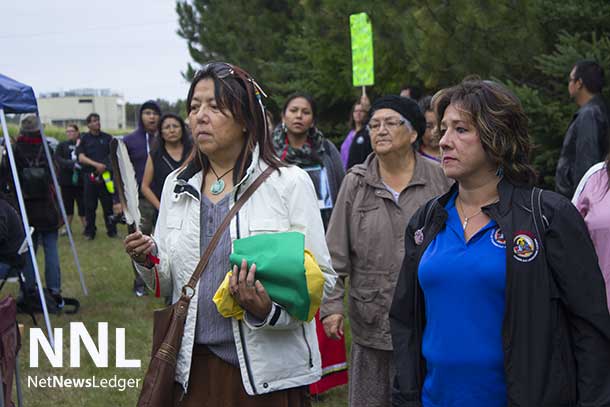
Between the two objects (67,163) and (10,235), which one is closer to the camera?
(10,235)

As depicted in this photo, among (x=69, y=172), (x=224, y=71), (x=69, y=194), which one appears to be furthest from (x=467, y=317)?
(x=69, y=194)

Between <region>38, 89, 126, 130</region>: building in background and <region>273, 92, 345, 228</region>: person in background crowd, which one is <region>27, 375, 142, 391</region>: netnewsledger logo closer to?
<region>273, 92, 345, 228</region>: person in background crowd

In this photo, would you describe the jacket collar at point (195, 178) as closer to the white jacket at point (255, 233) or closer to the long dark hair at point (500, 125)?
the white jacket at point (255, 233)

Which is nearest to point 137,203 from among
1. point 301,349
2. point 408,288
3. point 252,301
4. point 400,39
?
point 252,301

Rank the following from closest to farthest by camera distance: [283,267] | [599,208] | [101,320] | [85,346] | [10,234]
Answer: [283,267] → [599,208] → [10,234] → [85,346] → [101,320]

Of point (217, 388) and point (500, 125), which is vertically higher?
point (500, 125)

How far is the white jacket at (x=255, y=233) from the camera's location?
2832mm

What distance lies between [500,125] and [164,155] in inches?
231

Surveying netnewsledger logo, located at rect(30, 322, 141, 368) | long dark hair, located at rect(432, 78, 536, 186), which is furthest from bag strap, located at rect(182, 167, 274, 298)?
netnewsledger logo, located at rect(30, 322, 141, 368)

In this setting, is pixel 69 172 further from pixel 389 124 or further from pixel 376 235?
pixel 376 235

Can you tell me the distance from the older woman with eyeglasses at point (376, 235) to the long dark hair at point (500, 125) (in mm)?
1394

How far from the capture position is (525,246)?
2.48 m

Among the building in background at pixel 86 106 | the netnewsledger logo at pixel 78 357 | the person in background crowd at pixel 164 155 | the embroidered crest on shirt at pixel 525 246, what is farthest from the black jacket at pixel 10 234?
the building in background at pixel 86 106

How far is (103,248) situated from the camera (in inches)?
541
